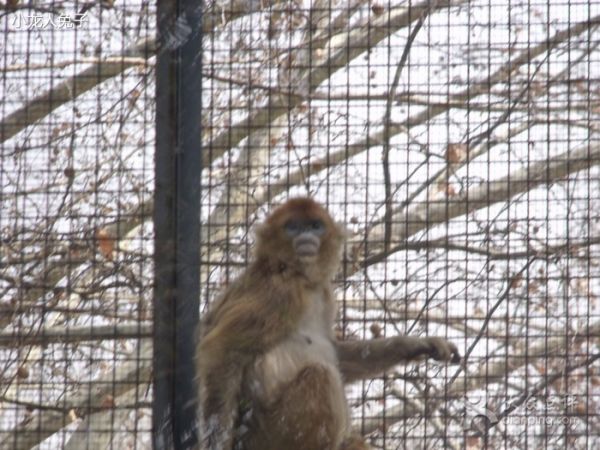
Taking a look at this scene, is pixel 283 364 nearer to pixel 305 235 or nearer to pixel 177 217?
pixel 305 235

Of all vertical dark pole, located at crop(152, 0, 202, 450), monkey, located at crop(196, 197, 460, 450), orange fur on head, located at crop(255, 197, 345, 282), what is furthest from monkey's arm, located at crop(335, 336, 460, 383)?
vertical dark pole, located at crop(152, 0, 202, 450)

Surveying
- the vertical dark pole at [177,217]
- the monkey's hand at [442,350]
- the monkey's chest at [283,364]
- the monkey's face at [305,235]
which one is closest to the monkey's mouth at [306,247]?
the monkey's face at [305,235]

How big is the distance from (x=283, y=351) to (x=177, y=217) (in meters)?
0.72

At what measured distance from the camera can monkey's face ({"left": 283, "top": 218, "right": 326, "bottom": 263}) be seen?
16.9 ft

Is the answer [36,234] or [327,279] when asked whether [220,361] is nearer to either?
[327,279]

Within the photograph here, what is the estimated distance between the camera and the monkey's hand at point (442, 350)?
206 inches

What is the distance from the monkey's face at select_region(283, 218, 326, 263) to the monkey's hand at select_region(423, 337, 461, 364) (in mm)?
618

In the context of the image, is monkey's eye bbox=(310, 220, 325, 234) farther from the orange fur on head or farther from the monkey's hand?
the monkey's hand

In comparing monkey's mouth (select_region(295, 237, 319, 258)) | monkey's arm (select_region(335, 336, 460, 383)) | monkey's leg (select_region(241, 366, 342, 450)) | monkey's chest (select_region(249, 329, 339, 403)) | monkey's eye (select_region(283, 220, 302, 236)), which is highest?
monkey's eye (select_region(283, 220, 302, 236))

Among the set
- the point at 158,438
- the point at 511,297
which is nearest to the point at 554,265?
the point at 511,297

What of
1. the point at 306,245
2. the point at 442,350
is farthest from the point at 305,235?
the point at 442,350

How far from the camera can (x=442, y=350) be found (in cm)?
522

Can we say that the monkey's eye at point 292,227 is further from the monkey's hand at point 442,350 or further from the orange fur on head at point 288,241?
the monkey's hand at point 442,350

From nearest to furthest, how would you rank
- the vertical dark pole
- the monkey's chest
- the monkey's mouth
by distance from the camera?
the vertical dark pole, the monkey's chest, the monkey's mouth
